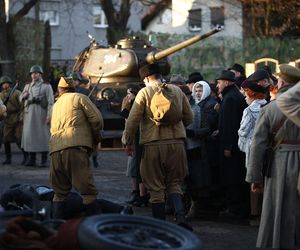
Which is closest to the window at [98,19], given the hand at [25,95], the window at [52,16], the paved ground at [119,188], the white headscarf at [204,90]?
the window at [52,16]

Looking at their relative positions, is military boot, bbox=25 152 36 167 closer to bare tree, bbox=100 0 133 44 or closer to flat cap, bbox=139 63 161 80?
flat cap, bbox=139 63 161 80

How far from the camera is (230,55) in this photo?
126 feet

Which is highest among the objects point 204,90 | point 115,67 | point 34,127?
point 115,67

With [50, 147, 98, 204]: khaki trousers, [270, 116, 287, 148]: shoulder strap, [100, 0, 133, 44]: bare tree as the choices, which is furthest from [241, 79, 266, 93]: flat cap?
[100, 0, 133, 44]: bare tree

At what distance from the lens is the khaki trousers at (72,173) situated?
10305 mm

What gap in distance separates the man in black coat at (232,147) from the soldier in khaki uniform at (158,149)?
82cm

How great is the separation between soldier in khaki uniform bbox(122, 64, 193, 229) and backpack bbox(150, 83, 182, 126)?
0.15ft

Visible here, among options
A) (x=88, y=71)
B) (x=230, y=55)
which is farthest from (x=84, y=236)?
(x=230, y=55)

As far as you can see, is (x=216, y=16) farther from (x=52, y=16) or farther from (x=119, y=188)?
(x=119, y=188)

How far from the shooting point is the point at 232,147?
36.7 feet

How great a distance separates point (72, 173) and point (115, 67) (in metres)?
12.0

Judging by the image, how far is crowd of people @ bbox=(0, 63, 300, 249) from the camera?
8.13 metres

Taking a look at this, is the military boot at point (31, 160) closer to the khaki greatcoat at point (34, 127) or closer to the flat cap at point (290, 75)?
the khaki greatcoat at point (34, 127)

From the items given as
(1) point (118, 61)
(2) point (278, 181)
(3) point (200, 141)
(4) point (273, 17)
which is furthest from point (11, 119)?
(4) point (273, 17)
